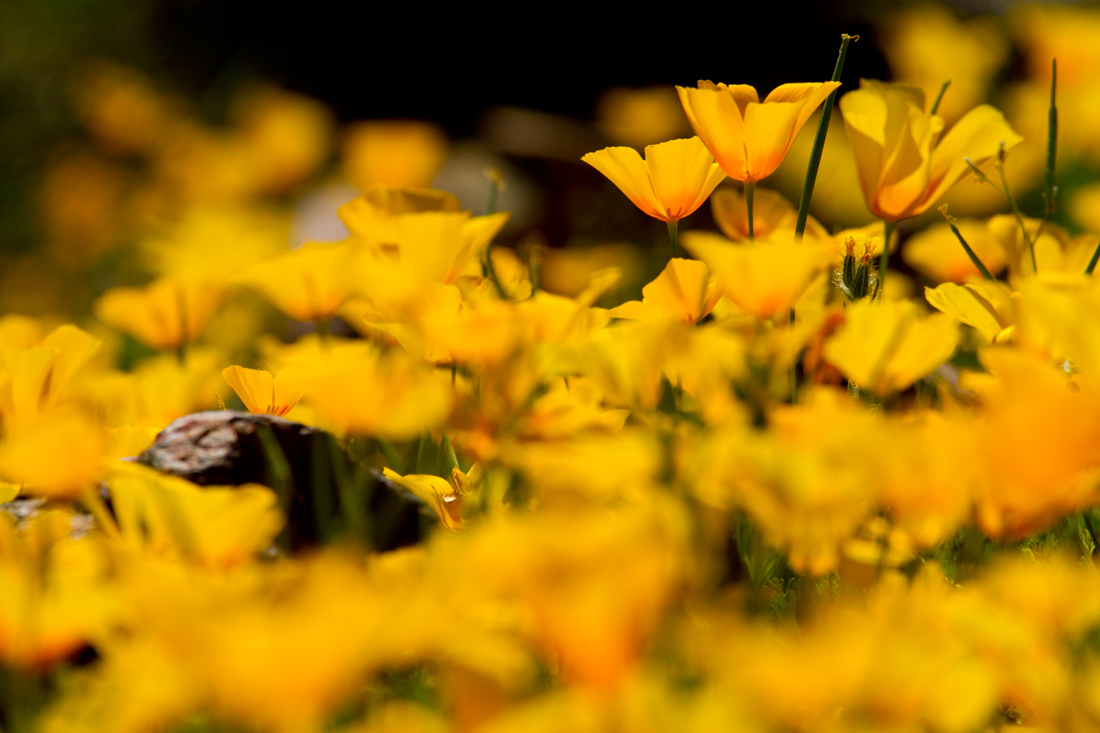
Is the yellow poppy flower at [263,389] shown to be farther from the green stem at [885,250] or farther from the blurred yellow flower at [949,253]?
the blurred yellow flower at [949,253]

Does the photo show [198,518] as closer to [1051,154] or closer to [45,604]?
[45,604]

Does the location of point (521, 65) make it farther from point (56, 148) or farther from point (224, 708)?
point (224, 708)

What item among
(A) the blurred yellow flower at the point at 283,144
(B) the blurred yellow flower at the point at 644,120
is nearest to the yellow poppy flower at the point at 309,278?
(B) the blurred yellow flower at the point at 644,120

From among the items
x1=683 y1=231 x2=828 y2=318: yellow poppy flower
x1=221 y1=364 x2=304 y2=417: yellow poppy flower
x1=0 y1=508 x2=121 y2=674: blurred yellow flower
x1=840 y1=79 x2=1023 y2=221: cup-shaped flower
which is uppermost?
x1=840 y1=79 x2=1023 y2=221: cup-shaped flower

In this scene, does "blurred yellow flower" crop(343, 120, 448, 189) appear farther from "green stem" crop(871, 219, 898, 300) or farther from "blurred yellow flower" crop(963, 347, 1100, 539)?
"blurred yellow flower" crop(963, 347, 1100, 539)

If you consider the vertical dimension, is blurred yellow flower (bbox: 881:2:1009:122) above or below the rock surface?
above

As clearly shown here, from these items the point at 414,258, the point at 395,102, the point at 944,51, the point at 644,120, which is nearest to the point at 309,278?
the point at 414,258

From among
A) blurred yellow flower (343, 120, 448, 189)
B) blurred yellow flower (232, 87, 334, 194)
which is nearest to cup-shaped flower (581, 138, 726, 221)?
blurred yellow flower (343, 120, 448, 189)
